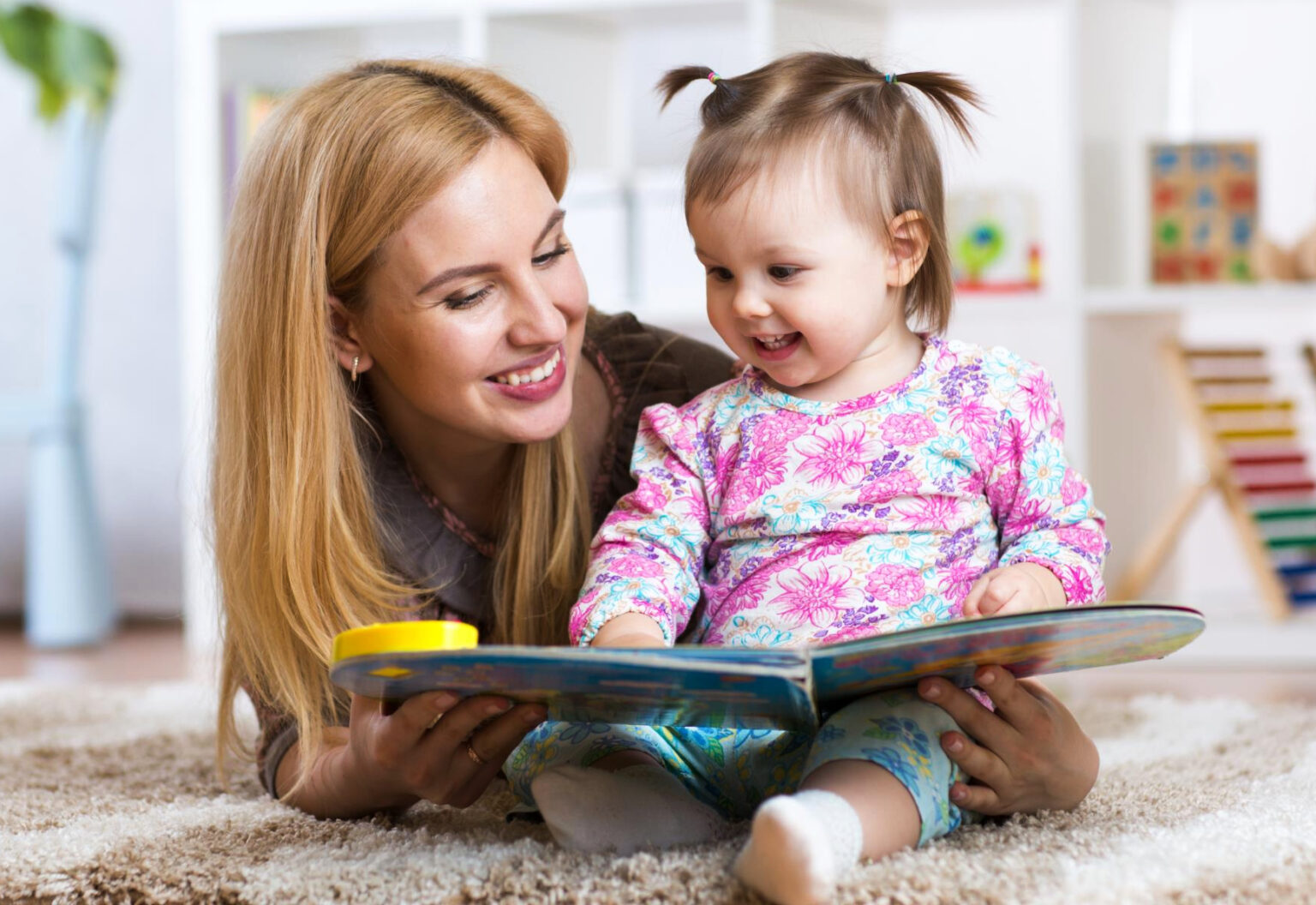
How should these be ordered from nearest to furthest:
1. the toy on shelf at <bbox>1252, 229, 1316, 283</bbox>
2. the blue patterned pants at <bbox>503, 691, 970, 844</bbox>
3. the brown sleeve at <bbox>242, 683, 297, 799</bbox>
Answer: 1. the blue patterned pants at <bbox>503, 691, 970, 844</bbox>
2. the brown sleeve at <bbox>242, 683, 297, 799</bbox>
3. the toy on shelf at <bbox>1252, 229, 1316, 283</bbox>

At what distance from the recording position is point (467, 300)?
120 centimetres

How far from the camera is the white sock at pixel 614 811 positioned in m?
0.99

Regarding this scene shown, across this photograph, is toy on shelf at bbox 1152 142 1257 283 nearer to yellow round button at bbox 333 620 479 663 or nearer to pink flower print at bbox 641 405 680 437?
pink flower print at bbox 641 405 680 437

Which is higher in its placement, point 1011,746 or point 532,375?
point 532,375

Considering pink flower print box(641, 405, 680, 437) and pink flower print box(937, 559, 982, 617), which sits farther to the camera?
pink flower print box(641, 405, 680, 437)

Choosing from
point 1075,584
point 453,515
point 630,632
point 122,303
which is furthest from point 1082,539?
point 122,303

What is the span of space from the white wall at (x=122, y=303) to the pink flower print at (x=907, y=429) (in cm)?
261

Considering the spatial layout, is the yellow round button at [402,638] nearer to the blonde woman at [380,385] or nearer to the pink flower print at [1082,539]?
the blonde woman at [380,385]

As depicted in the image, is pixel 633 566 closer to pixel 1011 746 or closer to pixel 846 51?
pixel 1011 746

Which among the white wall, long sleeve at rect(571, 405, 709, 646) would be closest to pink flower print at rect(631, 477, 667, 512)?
long sleeve at rect(571, 405, 709, 646)

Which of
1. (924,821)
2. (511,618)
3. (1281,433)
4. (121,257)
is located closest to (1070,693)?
(1281,433)

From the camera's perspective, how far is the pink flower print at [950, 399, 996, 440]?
1.15 m

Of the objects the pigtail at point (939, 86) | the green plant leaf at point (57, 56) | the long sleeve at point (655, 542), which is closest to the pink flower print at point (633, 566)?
the long sleeve at point (655, 542)

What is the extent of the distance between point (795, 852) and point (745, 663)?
11 cm
